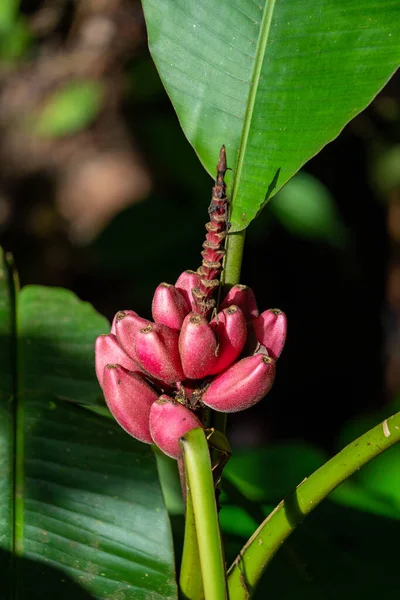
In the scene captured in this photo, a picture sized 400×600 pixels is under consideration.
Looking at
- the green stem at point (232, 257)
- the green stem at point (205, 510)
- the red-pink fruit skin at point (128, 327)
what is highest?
the green stem at point (232, 257)

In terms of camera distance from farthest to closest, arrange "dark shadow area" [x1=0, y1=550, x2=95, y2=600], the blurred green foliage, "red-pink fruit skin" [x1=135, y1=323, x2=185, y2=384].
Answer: the blurred green foliage
"dark shadow area" [x1=0, y1=550, x2=95, y2=600]
"red-pink fruit skin" [x1=135, y1=323, x2=185, y2=384]

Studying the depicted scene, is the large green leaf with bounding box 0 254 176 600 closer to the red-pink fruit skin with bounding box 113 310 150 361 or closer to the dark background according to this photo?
the red-pink fruit skin with bounding box 113 310 150 361

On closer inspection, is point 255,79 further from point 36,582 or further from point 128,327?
point 36,582

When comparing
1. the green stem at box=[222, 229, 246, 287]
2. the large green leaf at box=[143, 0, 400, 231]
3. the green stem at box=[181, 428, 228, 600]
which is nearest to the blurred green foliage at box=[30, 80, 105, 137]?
the large green leaf at box=[143, 0, 400, 231]

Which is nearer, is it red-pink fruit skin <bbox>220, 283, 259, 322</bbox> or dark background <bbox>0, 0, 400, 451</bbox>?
red-pink fruit skin <bbox>220, 283, 259, 322</bbox>

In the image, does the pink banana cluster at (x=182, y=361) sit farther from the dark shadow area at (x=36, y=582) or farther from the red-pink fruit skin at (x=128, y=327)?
the dark shadow area at (x=36, y=582)

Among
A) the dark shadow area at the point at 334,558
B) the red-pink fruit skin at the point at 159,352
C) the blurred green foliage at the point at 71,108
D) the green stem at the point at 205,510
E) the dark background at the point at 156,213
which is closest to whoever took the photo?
the green stem at the point at 205,510

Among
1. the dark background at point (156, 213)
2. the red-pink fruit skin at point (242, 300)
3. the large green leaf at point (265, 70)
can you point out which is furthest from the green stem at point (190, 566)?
the dark background at point (156, 213)
